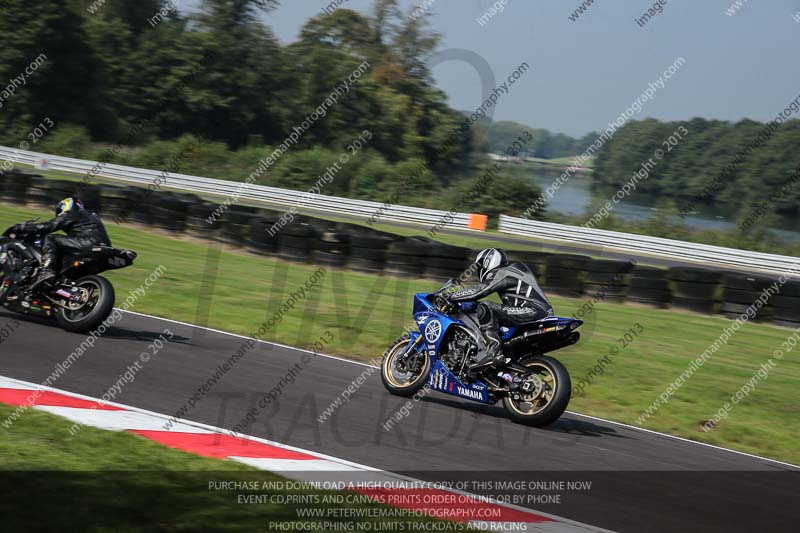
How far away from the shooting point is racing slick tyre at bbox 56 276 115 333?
934 cm

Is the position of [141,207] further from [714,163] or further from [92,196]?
[714,163]

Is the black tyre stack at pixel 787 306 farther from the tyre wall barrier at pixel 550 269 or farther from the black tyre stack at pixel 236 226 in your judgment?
the black tyre stack at pixel 236 226

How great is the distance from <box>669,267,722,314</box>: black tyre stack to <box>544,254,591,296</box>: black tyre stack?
1.75m

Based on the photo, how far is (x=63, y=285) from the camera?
958 cm

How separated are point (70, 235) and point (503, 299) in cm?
501

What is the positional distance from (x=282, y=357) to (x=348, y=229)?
8.00 meters

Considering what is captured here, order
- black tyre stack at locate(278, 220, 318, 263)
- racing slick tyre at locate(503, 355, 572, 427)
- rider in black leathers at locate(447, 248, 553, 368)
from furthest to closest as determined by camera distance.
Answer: black tyre stack at locate(278, 220, 318, 263)
rider in black leathers at locate(447, 248, 553, 368)
racing slick tyre at locate(503, 355, 572, 427)

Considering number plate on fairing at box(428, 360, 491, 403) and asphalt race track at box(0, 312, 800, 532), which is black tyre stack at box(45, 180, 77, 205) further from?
number plate on fairing at box(428, 360, 491, 403)

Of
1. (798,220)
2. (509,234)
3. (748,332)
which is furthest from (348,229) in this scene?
(798,220)

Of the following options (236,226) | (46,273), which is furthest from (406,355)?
(236,226)

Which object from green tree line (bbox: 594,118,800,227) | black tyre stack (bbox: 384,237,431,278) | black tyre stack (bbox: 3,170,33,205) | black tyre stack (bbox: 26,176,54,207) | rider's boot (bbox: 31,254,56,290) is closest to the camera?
rider's boot (bbox: 31,254,56,290)

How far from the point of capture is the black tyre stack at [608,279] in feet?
55.6

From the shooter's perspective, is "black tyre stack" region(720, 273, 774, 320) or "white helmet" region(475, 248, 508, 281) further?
"black tyre stack" region(720, 273, 774, 320)

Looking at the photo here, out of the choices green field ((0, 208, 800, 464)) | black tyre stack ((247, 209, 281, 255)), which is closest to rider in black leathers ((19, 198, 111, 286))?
green field ((0, 208, 800, 464))
